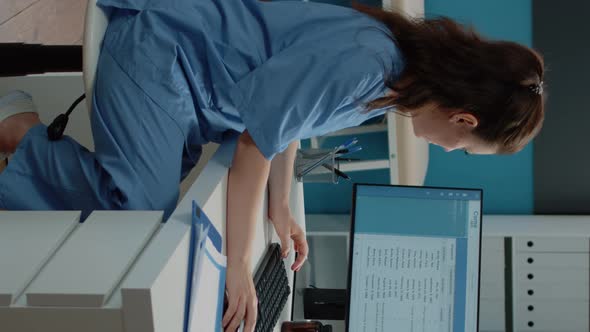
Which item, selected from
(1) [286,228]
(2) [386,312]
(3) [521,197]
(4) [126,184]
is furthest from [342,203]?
(4) [126,184]

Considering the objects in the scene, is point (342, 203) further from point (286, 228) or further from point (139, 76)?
point (139, 76)

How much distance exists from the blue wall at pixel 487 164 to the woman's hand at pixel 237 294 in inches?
81.1

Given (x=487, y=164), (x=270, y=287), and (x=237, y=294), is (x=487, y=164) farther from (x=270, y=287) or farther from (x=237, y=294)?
(x=237, y=294)

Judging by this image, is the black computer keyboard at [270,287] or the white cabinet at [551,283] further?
the white cabinet at [551,283]

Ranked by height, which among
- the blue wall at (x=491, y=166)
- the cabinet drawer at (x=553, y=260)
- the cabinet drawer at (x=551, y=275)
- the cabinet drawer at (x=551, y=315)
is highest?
the blue wall at (x=491, y=166)

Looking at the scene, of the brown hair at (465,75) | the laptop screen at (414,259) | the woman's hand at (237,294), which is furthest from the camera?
the laptop screen at (414,259)

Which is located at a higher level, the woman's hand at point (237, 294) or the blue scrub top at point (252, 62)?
the blue scrub top at point (252, 62)

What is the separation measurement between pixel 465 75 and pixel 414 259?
2.71 ft

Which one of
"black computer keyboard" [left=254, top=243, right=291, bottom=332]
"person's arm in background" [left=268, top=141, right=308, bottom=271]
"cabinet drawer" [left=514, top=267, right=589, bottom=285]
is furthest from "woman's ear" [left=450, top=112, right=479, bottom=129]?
"cabinet drawer" [left=514, top=267, right=589, bottom=285]

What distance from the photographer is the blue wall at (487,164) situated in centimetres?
298

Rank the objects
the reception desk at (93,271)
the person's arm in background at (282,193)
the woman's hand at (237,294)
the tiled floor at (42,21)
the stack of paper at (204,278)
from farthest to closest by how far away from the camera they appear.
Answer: the tiled floor at (42,21) → the person's arm in background at (282,193) → the woman's hand at (237,294) → the stack of paper at (204,278) → the reception desk at (93,271)

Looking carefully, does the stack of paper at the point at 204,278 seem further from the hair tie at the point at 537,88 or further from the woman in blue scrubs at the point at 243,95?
the hair tie at the point at 537,88

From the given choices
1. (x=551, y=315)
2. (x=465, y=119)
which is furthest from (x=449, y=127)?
(x=551, y=315)

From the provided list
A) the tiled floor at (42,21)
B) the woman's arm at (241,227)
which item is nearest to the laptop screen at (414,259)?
the woman's arm at (241,227)
